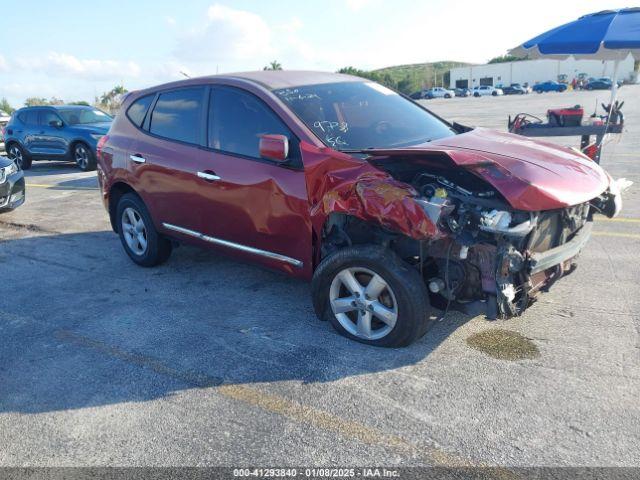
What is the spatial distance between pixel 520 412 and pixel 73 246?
5.51 metres

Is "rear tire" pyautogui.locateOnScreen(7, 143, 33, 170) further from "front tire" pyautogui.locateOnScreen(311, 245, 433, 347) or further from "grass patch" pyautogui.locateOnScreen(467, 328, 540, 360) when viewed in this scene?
"grass patch" pyautogui.locateOnScreen(467, 328, 540, 360)

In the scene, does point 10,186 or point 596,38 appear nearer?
point 10,186

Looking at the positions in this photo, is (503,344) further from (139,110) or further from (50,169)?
(50,169)

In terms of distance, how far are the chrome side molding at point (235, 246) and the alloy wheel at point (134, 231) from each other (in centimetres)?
48

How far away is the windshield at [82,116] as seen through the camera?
44.4 ft

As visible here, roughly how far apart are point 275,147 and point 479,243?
148cm

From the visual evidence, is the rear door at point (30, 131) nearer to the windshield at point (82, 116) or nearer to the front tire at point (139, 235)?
the windshield at point (82, 116)

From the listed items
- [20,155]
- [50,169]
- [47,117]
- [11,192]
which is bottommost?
[50,169]

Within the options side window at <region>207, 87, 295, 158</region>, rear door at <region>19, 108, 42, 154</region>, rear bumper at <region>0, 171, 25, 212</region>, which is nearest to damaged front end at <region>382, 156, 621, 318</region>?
side window at <region>207, 87, 295, 158</region>

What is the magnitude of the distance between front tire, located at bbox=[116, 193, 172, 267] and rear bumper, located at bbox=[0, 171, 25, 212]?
308 cm

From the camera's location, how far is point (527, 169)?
341cm

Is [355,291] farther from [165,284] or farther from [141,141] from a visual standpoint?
[141,141]

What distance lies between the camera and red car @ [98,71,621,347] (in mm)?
3287

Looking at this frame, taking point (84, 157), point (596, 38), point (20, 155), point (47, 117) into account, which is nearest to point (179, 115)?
point (596, 38)
